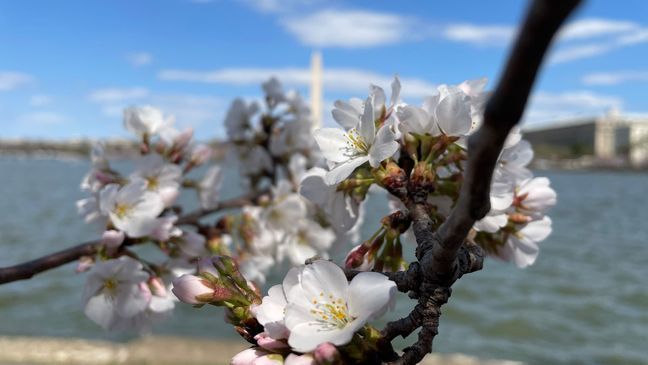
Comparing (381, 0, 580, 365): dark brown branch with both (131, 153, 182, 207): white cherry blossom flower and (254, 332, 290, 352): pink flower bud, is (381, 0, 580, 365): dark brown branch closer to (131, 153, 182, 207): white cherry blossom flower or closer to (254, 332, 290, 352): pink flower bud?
(254, 332, 290, 352): pink flower bud

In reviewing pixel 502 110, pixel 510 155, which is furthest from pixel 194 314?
pixel 502 110

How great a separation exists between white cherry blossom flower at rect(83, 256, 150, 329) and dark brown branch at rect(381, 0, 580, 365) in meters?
0.57

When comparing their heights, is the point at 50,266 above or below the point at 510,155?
below

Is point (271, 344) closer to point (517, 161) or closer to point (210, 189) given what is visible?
point (517, 161)

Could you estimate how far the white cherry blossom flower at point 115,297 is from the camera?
0.98m

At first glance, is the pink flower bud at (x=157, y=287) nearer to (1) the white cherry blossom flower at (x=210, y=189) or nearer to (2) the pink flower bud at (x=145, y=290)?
(2) the pink flower bud at (x=145, y=290)

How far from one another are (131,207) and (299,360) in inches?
26.5

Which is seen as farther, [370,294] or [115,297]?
[115,297]

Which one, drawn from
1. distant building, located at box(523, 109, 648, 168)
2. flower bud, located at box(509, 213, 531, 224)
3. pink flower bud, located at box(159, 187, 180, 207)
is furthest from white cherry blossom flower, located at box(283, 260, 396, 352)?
distant building, located at box(523, 109, 648, 168)

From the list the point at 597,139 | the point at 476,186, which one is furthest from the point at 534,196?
the point at 597,139

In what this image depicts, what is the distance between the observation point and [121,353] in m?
3.21

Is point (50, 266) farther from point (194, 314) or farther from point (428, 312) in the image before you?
point (194, 314)

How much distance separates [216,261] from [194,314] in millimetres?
5592

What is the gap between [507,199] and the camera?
715mm
